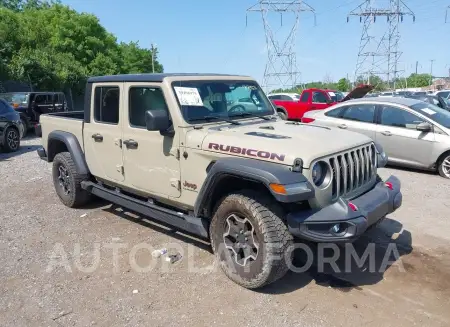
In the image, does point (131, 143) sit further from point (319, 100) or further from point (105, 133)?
point (319, 100)

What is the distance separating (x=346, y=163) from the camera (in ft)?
11.9

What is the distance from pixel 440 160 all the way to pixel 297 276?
17.2ft

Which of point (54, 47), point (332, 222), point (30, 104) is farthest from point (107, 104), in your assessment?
point (54, 47)

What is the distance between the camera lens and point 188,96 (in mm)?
4152

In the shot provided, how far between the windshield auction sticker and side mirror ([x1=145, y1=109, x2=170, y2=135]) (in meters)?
0.29

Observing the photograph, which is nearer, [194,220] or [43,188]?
[194,220]

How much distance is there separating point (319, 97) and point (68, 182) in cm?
1273

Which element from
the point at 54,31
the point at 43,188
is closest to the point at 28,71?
the point at 54,31

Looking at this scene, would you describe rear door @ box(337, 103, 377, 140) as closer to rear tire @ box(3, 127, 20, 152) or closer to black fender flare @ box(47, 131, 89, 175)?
black fender flare @ box(47, 131, 89, 175)

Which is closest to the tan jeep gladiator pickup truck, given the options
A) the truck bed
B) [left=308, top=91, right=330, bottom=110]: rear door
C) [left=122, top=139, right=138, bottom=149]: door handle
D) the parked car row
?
[left=122, top=139, right=138, bottom=149]: door handle

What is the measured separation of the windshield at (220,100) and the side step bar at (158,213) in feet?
3.30

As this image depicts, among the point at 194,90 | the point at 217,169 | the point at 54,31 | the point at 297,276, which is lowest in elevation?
the point at 297,276

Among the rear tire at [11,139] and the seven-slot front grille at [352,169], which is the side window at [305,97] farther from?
the seven-slot front grille at [352,169]

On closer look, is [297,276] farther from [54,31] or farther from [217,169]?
[54,31]
